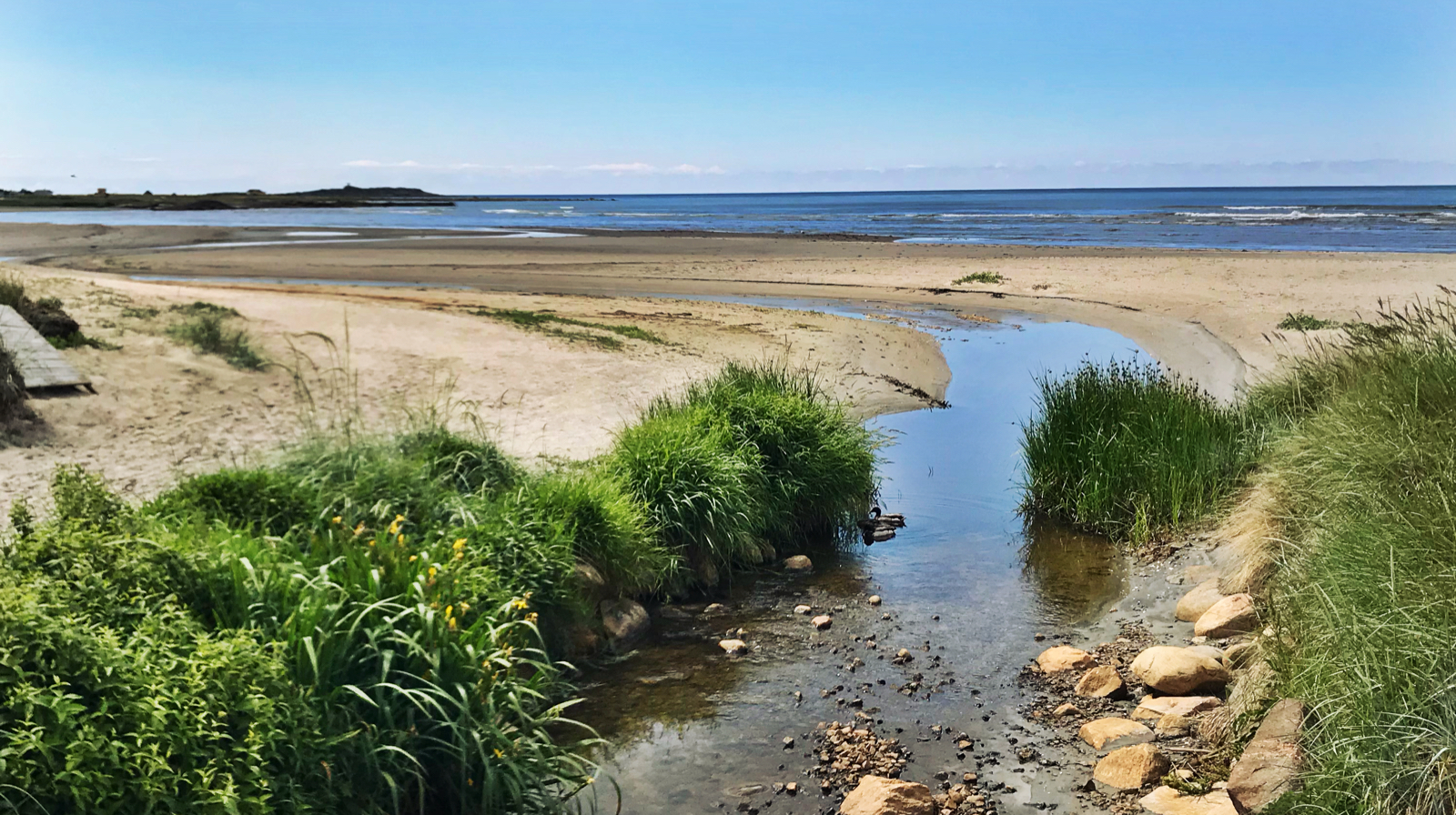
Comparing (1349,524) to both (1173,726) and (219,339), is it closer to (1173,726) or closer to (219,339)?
(1173,726)

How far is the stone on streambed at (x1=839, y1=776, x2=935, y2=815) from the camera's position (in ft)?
17.2

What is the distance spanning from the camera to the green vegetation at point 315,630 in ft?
11.4

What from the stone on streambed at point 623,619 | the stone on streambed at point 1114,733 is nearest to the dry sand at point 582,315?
the stone on streambed at point 623,619

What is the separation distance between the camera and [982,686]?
7.00 m

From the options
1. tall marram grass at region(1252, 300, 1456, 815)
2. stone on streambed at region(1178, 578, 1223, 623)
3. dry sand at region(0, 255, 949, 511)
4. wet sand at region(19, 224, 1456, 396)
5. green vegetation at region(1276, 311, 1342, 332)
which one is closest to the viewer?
tall marram grass at region(1252, 300, 1456, 815)

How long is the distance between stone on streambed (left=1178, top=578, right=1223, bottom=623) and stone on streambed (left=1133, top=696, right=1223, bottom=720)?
1592 mm

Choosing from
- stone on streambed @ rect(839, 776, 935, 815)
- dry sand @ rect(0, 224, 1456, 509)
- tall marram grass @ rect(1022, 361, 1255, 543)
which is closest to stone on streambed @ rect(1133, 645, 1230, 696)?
stone on streambed @ rect(839, 776, 935, 815)

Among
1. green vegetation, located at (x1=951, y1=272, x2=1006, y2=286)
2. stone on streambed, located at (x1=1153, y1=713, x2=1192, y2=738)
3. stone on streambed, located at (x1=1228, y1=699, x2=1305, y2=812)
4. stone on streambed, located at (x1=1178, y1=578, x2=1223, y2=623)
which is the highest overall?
green vegetation, located at (x1=951, y1=272, x2=1006, y2=286)

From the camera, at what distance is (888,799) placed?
5301 mm

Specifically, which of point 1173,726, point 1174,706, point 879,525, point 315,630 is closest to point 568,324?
point 879,525

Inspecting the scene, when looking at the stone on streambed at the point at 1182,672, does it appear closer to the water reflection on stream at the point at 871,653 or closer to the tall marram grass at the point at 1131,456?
the water reflection on stream at the point at 871,653

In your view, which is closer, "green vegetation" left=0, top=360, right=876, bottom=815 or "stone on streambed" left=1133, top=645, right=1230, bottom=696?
"green vegetation" left=0, top=360, right=876, bottom=815

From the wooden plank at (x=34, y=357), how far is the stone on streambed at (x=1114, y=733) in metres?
10.9

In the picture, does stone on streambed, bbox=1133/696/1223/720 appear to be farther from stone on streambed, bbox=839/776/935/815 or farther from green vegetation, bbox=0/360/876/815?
green vegetation, bbox=0/360/876/815
